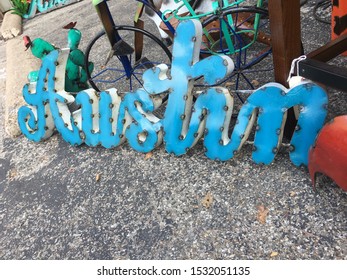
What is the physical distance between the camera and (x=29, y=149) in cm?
367

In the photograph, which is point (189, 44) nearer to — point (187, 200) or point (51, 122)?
point (187, 200)

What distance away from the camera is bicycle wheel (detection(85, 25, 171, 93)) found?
10.5 ft

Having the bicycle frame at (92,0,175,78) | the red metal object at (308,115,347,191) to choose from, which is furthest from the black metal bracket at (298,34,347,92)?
the bicycle frame at (92,0,175,78)

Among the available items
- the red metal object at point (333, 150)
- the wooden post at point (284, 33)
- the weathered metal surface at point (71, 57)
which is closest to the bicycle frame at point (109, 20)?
the weathered metal surface at point (71, 57)

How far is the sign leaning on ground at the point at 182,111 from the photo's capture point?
2230mm

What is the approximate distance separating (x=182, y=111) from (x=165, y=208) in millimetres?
740

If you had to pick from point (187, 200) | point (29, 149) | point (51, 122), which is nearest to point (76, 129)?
point (51, 122)

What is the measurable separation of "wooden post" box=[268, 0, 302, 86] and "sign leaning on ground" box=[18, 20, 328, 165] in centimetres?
16

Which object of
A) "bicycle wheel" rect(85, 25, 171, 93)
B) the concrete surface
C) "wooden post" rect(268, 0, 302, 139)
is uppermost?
"wooden post" rect(268, 0, 302, 139)

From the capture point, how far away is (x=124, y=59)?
11.1ft

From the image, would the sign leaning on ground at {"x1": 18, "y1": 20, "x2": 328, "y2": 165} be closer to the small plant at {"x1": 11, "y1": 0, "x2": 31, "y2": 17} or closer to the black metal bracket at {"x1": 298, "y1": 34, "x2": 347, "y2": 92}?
the black metal bracket at {"x1": 298, "y1": 34, "x2": 347, "y2": 92}

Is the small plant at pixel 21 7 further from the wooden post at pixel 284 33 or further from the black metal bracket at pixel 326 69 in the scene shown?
the black metal bracket at pixel 326 69

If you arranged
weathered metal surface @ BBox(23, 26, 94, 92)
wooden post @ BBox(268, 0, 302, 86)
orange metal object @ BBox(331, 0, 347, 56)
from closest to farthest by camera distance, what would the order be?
1. wooden post @ BBox(268, 0, 302, 86)
2. orange metal object @ BBox(331, 0, 347, 56)
3. weathered metal surface @ BBox(23, 26, 94, 92)

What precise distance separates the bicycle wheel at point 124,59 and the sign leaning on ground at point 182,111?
54 cm
